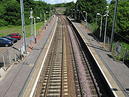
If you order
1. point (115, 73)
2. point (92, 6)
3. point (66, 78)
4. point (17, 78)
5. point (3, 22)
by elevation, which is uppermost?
point (92, 6)

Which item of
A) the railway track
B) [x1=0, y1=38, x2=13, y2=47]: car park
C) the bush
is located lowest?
the railway track

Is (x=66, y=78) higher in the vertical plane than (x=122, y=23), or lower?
lower

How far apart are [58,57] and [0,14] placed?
58489 mm

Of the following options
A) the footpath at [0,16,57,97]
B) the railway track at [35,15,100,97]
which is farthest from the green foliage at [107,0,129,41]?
the footpath at [0,16,57,97]

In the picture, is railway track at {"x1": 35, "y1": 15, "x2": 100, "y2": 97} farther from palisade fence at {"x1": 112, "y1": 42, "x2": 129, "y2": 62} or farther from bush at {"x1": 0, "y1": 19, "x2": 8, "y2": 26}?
bush at {"x1": 0, "y1": 19, "x2": 8, "y2": 26}

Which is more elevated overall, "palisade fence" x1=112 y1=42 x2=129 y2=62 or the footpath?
"palisade fence" x1=112 y1=42 x2=129 y2=62

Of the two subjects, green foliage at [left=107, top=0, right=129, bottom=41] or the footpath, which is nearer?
the footpath

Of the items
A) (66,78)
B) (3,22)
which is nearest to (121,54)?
(66,78)

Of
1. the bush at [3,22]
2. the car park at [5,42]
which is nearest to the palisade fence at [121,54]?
the car park at [5,42]

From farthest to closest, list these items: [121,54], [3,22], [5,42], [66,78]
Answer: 1. [3,22]
2. [5,42]
3. [121,54]
4. [66,78]

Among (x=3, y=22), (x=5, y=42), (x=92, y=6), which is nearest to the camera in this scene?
(x=5, y=42)

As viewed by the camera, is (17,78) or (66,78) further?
(66,78)

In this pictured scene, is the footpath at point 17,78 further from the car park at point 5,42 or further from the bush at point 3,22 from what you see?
the bush at point 3,22

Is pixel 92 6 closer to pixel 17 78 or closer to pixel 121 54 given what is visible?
pixel 121 54
